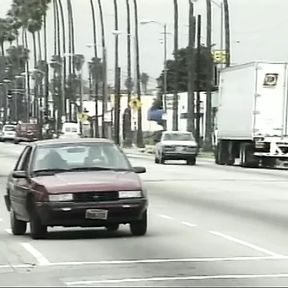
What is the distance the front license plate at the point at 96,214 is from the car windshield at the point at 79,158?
3.41 ft

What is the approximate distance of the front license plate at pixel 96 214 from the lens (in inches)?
608

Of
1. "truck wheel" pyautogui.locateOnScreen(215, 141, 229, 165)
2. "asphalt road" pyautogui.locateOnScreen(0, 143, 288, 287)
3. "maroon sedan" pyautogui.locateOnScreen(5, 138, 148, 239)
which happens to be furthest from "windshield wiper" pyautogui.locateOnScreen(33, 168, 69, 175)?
"truck wheel" pyautogui.locateOnScreen(215, 141, 229, 165)

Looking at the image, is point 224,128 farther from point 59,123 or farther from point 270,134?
point 59,123

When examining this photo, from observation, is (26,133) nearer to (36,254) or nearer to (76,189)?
(76,189)

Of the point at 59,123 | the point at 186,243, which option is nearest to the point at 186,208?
the point at 186,243

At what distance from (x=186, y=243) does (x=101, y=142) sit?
2423mm

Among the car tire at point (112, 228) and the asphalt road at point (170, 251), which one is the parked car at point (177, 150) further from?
the car tire at point (112, 228)

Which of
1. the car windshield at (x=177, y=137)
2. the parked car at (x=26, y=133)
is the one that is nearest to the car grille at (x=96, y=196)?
the car windshield at (x=177, y=137)

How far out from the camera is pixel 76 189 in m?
15.4

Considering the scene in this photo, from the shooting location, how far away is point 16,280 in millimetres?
11750

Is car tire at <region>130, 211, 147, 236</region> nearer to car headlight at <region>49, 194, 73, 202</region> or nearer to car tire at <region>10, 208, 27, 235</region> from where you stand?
car headlight at <region>49, 194, 73, 202</region>

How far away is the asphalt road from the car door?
42 centimetres

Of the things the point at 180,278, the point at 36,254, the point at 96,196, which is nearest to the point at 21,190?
the point at 96,196

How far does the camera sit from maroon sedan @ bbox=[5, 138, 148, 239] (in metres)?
15.4
